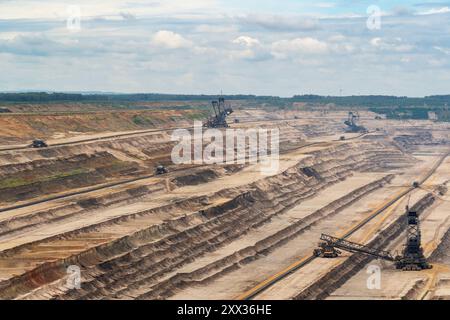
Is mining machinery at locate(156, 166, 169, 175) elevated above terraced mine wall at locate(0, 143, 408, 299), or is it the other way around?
mining machinery at locate(156, 166, 169, 175)

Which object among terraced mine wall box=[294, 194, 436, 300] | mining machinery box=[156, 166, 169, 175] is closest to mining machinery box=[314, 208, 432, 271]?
terraced mine wall box=[294, 194, 436, 300]

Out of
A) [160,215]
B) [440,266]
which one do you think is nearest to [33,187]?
[160,215]

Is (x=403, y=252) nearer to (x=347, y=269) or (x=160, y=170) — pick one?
(x=347, y=269)

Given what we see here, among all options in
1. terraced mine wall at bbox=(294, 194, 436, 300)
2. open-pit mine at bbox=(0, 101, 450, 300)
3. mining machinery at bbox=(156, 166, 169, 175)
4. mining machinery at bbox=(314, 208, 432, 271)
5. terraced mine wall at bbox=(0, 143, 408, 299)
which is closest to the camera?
terraced mine wall at bbox=(0, 143, 408, 299)

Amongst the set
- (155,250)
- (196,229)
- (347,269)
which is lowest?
(347,269)

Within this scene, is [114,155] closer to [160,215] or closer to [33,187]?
[33,187]

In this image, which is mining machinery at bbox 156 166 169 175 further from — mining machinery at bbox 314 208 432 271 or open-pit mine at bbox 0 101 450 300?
mining machinery at bbox 314 208 432 271

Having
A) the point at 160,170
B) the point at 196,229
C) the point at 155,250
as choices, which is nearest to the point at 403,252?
the point at 196,229
